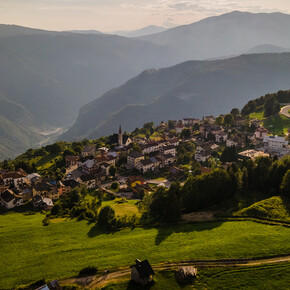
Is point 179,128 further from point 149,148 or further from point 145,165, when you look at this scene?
point 145,165

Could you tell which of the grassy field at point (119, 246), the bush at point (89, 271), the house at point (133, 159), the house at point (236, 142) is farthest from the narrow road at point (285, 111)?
the bush at point (89, 271)

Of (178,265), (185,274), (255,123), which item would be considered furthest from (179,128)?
(185,274)

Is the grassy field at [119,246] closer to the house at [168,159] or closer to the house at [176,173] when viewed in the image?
the house at [176,173]

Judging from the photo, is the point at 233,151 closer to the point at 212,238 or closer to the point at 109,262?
the point at 212,238

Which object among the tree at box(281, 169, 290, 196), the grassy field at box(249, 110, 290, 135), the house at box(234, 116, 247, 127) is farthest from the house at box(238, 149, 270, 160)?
the tree at box(281, 169, 290, 196)

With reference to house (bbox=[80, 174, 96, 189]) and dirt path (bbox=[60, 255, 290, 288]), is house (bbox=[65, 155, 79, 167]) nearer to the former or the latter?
house (bbox=[80, 174, 96, 189])

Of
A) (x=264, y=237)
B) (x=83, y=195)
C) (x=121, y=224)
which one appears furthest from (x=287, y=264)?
(x=83, y=195)
